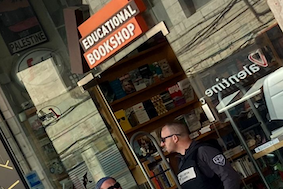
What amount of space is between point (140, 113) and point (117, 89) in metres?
0.32

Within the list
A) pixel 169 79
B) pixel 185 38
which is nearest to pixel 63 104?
pixel 169 79

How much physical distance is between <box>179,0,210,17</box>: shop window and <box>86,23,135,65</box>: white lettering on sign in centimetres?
46

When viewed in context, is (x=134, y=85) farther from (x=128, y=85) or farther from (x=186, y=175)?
(x=186, y=175)

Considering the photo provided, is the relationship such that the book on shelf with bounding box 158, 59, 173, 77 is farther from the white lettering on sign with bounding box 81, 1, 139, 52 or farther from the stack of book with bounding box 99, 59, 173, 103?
the white lettering on sign with bounding box 81, 1, 139, 52

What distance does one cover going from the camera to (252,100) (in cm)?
401

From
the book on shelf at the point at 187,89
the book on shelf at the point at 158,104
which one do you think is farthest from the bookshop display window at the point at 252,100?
the book on shelf at the point at 158,104

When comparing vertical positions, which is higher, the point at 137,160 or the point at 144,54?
the point at 144,54

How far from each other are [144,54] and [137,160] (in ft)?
3.36

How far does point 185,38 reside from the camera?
13.8ft

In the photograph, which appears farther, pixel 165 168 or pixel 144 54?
pixel 144 54

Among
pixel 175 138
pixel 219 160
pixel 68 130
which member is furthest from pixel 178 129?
pixel 68 130

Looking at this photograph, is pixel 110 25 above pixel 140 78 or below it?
above

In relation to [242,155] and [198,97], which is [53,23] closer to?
[198,97]

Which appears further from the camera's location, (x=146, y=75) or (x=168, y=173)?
(x=146, y=75)
